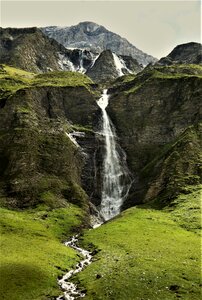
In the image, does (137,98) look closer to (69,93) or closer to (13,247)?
(69,93)

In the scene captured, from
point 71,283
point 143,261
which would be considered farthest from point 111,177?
point 71,283

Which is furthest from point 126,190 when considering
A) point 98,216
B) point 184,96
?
point 184,96

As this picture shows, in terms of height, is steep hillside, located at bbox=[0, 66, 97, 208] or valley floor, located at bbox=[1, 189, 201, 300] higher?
steep hillside, located at bbox=[0, 66, 97, 208]

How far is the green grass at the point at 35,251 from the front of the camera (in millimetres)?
58656

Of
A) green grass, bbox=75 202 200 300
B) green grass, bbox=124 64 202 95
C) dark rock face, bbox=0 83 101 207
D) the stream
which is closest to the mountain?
green grass, bbox=75 202 200 300

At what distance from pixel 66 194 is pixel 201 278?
6603 centimetres

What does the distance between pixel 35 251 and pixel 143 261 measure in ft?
61.3

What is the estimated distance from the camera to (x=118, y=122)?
16338cm

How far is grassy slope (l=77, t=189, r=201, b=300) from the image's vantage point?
5638cm

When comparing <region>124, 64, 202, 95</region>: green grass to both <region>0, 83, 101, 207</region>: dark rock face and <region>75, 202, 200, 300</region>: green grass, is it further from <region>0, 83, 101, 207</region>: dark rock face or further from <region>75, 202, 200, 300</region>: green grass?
<region>75, 202, 200, 300</region>: green grass

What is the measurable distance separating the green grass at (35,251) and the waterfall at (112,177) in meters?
16.0

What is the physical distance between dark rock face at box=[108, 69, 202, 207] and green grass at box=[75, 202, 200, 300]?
22.2 metres

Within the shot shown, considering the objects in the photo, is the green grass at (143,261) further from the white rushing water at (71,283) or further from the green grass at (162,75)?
the green grass at (162,75)

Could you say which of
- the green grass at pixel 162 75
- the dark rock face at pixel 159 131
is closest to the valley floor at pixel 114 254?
the dark rock face at pixel 159 131
